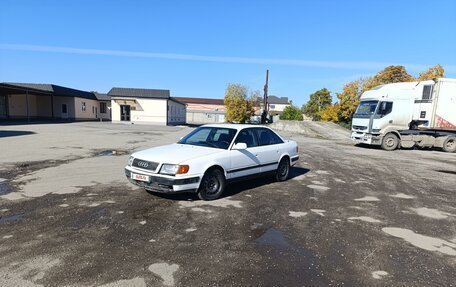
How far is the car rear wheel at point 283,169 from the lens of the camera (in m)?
8.16

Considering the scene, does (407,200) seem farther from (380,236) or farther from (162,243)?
(162,243)

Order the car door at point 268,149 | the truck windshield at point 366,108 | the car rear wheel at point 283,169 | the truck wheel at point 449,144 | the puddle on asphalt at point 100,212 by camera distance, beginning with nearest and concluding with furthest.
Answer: the puddle on asphalt at point 100,212
the car door at point 268,149
the car rear wheel at point 283,169
the truck windshield at point 366,108
the truck wheel at point 449,144

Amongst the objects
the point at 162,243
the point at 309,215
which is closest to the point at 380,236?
the point at 309,215

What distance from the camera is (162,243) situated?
13.7 ft

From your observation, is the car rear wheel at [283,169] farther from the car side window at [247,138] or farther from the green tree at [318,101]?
the green tree at [318,101]

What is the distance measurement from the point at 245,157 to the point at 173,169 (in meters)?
1.89

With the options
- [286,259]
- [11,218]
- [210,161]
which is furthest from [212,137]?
[11,218]

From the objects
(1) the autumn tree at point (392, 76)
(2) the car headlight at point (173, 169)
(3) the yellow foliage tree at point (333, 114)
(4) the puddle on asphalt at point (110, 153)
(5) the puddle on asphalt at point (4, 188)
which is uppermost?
(1) the autumn tree at point (392, 76)

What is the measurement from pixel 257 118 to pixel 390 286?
5870 cm

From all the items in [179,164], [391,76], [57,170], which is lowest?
[57,170]

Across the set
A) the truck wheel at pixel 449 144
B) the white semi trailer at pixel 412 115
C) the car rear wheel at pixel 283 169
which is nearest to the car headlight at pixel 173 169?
the car rear wheel at pixel 283 169

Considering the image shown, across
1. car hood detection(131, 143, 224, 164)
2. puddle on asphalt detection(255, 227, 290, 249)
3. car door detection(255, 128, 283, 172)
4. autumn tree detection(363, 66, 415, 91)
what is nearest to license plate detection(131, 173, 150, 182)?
car hood detection(131, 143, 224, 164)

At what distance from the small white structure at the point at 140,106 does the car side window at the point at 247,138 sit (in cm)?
3604

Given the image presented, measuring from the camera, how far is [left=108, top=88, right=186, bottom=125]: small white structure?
1633 inches
